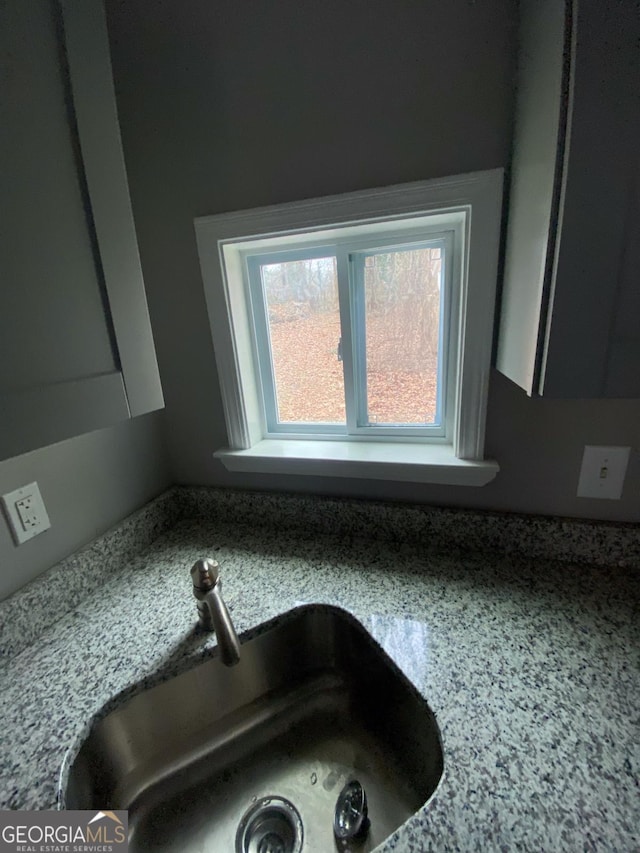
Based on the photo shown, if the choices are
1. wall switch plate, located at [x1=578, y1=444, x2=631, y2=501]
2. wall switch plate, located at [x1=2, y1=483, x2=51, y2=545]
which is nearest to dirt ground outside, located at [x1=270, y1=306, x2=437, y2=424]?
wall switch plate, located at [x1=578, y1=444, x2=631, y2=501]

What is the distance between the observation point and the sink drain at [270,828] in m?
0.59

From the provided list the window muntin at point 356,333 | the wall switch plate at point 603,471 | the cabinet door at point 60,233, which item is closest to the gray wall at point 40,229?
the cabinet door at point 60,233

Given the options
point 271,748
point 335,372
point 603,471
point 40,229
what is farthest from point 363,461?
point 40,229

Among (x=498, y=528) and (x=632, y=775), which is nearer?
(x=632, y=775)

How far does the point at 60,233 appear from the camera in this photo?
1.42ft

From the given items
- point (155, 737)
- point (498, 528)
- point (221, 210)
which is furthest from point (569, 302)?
point (155, 737)

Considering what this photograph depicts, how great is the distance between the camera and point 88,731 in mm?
549

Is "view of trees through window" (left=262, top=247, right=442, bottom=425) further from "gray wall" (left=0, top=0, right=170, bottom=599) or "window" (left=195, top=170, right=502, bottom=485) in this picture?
"gray wall" (left=0, top=0, right=170, bottom=599)

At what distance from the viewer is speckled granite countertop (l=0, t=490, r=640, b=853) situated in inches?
16.2

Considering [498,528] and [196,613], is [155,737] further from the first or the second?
[498,528]

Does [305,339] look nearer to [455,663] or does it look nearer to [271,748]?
[455,663]

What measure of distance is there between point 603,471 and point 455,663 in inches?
21.6

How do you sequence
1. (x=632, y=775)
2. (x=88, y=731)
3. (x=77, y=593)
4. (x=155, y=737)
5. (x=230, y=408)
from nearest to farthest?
(x=632, y=775), (x=88, y=731), (x=155, y=737), (x=77, y=593), (x=230, y=408)

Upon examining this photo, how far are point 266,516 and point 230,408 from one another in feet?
1.15
